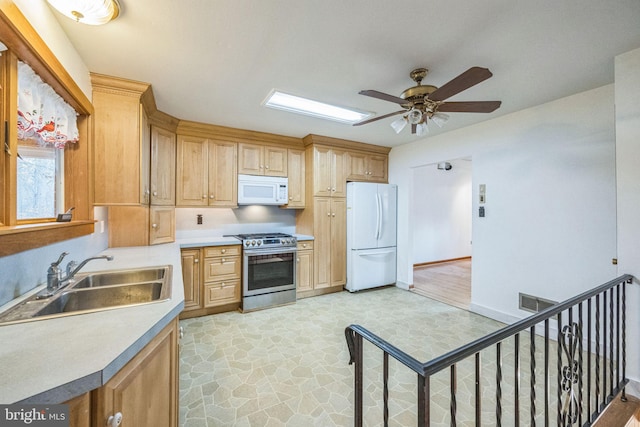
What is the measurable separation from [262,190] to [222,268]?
45.7 inches

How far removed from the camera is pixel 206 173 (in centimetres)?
334

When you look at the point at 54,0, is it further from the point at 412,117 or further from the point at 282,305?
the point at 282,305

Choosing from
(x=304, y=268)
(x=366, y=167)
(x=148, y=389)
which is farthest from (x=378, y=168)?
(x=148, y=389)

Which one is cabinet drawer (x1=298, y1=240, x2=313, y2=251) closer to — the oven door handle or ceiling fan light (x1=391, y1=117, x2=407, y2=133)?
the oven door handle

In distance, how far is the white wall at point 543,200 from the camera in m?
2.33

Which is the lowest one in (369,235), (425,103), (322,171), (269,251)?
(269,251)

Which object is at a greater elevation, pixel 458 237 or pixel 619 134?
pixel 619 134

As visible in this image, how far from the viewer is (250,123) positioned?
3.26 m

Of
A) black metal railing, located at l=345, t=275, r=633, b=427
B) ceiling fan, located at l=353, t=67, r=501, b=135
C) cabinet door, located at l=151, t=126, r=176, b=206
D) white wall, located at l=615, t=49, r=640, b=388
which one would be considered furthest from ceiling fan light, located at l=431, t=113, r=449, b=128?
cabinet door, located at l=151, t=126, r=176, b=206

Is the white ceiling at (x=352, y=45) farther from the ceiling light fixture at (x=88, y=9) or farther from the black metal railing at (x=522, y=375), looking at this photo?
the black metal railing at (x=522, y=375)

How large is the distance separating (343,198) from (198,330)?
8.50 feet

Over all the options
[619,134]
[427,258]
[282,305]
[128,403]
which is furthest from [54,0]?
[427,258]

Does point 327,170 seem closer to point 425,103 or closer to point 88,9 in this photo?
point 425,103

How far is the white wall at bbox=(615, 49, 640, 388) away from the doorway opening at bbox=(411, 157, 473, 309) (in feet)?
11.1
